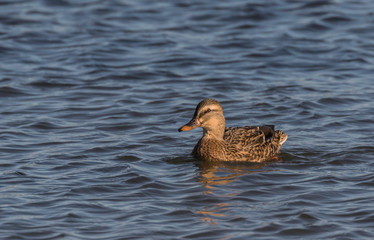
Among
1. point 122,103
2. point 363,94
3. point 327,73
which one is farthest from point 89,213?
point 327,73

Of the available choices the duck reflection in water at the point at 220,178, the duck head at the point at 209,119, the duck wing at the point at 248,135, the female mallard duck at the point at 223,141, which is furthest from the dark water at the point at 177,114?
the duck head at the point at 209,119

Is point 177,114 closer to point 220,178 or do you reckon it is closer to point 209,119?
point 209,119

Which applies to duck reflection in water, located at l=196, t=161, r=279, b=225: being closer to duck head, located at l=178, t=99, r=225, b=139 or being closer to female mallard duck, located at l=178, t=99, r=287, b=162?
female mallard duck, located at l=178, t=99, r=287, b=162

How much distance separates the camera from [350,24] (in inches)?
846

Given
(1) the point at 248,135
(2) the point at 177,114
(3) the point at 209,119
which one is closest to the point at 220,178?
(3) the point at 209,119

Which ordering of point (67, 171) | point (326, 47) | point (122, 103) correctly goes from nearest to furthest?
point (67, 171), point (122, 103), point (326, 47)

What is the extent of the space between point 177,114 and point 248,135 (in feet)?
8.17

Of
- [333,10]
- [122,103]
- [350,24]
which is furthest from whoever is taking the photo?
[333,10]

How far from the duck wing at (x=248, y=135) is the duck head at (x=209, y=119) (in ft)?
0.70

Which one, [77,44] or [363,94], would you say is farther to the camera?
[77,44]

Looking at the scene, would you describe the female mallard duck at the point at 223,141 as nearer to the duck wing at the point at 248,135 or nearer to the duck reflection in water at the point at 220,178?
the duck wing at the point at 248,135

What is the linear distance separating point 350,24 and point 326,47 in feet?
8.60

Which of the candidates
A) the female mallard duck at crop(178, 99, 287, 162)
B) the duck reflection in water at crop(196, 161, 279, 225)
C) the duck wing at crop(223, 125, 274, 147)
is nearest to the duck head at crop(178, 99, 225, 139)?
the female mallard duck at crop(178, 99, 287, 162)

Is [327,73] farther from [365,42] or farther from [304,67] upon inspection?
[365,42]
